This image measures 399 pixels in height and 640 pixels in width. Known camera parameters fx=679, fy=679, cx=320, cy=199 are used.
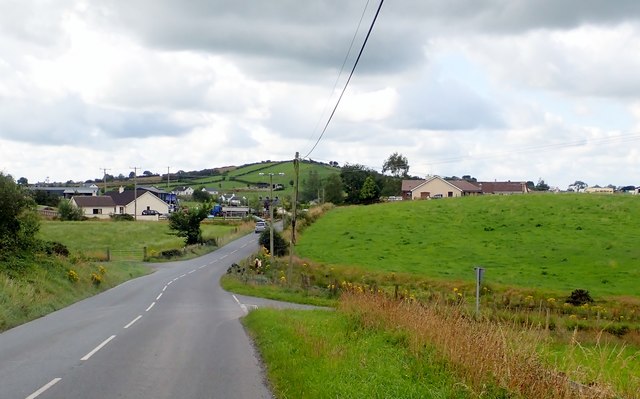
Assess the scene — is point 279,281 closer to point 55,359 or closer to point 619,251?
point 619,251

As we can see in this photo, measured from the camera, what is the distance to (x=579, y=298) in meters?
33.9

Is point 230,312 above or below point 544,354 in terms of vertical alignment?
below

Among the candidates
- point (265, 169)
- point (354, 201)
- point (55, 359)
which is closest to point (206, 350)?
point (55, 359)

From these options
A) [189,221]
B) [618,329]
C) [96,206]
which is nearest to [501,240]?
[618,329]

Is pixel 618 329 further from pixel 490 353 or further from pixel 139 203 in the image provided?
pixel 139 203

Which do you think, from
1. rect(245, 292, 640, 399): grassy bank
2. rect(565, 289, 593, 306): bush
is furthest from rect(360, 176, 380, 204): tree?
rect(245, 292, 640, 399): grassy bank

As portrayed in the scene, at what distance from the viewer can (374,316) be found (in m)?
15.0

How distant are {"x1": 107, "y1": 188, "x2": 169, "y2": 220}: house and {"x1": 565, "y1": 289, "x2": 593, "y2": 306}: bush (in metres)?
108

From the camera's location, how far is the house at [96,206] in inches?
5226

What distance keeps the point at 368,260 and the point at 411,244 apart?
844 cm

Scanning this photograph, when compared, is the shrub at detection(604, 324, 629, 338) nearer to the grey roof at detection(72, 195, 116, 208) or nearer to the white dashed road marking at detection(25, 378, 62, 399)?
the white dashed road marking at detection(25, 378, 62, 399)

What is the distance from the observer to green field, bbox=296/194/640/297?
43.4m

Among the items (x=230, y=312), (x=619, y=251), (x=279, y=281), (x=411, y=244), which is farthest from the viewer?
(x=411, y=244)

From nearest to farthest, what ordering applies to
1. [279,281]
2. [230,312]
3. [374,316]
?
[374,316] → [230,312] → [279,281]
